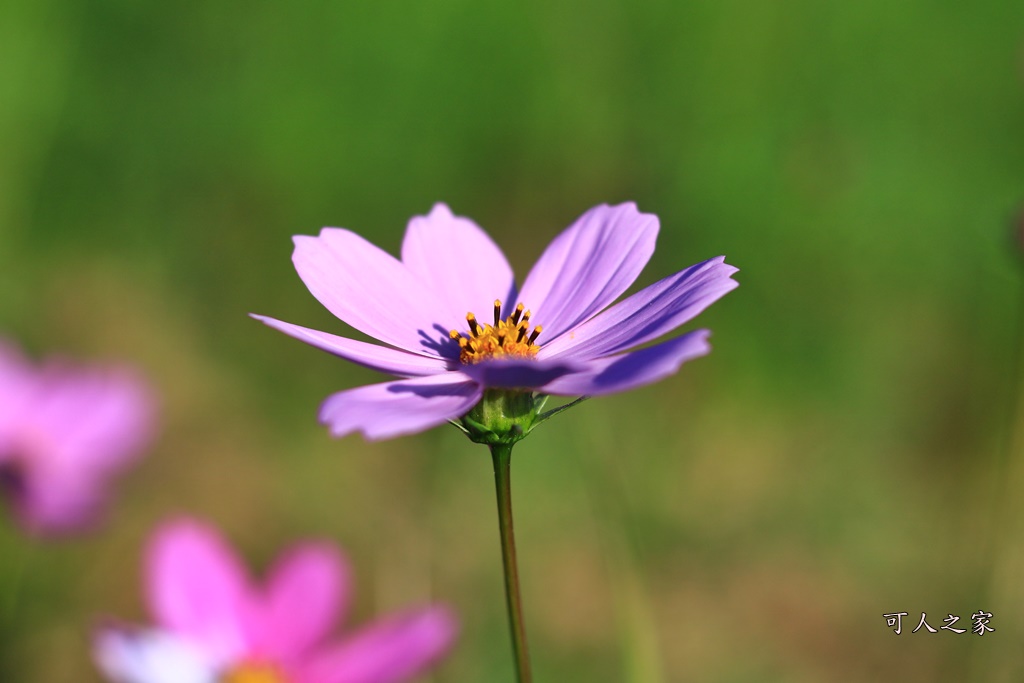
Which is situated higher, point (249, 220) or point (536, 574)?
point (249, 220)

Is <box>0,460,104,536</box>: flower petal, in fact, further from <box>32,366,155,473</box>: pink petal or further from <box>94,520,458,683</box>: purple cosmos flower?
<box>94,520,458,683</box>: purple cosmos flower

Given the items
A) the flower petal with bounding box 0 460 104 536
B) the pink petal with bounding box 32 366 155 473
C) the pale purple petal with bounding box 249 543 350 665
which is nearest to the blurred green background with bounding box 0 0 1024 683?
the pink petal with bounding box 32 366 155 473

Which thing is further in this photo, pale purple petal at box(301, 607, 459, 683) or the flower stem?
pale purple petal at box(301, 607, 459, 683)

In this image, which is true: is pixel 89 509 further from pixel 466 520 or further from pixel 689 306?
pixel 689 306

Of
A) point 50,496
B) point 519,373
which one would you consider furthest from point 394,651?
point 50,496

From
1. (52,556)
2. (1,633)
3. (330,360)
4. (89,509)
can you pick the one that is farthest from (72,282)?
(89,509)

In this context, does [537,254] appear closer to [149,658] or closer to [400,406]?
[149,658]
